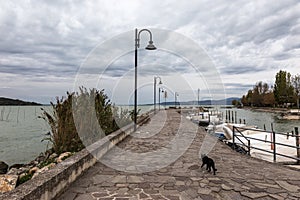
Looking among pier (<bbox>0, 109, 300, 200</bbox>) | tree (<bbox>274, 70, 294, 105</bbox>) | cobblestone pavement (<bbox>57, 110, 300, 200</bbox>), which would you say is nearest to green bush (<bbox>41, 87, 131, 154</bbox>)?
pier (<bbox>0, 109, 300, 200</bbox>)

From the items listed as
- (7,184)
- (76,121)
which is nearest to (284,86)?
(76,121)

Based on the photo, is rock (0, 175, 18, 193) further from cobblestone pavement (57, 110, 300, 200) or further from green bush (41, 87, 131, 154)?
green bush (41, 87, 131, 154)

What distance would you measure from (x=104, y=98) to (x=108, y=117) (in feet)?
2.57

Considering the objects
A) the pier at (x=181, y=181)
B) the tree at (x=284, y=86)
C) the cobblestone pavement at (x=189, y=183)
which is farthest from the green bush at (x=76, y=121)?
the tree at (x=284, y=86)

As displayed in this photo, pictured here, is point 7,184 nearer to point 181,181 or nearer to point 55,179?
point 55,179

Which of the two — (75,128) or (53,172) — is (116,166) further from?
(75,128)

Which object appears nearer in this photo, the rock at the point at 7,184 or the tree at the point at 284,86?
the rock at the point at 7,184

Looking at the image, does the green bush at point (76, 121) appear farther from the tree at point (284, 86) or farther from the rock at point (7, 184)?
the tree at point (284, 86)

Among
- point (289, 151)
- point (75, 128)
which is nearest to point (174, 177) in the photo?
point (75, 128)

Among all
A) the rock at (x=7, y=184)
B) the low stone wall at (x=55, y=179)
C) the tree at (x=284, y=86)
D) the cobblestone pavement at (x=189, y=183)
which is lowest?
the rock at (x=7, y=184)

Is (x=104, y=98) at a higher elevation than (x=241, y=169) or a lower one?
higher

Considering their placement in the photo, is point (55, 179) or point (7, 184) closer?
point (55, 179)

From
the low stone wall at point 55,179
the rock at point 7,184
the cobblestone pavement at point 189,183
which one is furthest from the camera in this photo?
the rock at point 7,184

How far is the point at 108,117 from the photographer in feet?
30.3
